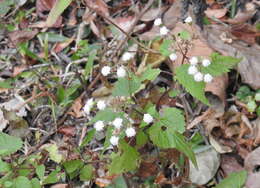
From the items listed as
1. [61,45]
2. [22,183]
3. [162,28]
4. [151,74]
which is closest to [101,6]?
[61,45]

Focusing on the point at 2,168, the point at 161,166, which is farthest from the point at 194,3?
the point at 2,168

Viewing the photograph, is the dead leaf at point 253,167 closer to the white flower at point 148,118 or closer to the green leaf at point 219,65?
the green leaf at point 219,65

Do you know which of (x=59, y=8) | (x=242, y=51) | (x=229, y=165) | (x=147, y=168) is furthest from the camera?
(x=242, y=51)

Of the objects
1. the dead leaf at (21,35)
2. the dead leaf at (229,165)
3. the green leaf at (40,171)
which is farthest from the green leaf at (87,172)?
the dead leaf at (21,35)

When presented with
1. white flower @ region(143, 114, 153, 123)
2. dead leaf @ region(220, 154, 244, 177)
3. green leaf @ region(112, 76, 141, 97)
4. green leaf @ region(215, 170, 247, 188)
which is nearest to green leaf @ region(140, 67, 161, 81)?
green leaf @ region(112, 76, 141, 97)

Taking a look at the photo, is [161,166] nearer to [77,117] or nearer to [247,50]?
[77,117]

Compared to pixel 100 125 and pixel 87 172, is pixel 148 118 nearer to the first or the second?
pixel 100 125
